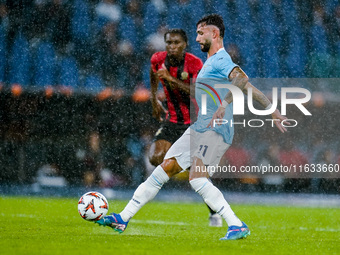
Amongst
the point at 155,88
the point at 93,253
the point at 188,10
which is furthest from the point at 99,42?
the point at 93,253

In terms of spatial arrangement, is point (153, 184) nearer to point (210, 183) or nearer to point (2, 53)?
point (210, 183)

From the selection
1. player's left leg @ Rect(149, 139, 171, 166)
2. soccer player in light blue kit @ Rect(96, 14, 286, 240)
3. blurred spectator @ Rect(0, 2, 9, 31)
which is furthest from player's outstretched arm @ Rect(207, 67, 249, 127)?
blurred spectator @ Rect(0, 2, 9, 31)

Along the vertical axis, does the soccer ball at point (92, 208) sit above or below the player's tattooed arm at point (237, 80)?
below

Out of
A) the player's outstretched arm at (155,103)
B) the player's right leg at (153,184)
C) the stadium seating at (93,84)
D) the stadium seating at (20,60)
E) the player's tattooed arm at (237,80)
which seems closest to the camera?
the player's tattooed arm at (237,80)

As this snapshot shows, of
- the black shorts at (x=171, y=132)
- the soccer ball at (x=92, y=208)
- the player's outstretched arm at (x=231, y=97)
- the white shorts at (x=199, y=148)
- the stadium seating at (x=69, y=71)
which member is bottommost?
the stadium seating at (x=69, y=71)

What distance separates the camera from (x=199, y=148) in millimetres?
4746

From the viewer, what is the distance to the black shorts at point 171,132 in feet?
21.8

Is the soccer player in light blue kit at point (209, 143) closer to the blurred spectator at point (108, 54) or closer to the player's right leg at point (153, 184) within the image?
the player's right leg at point (153, 184)

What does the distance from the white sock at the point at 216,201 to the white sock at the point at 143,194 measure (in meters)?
0.35

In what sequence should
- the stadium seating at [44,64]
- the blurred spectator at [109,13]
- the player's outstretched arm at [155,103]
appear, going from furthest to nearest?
the blurred spectator at [109,13], the stadium seating at [44,64], the player's outstretched arm at [155,103]

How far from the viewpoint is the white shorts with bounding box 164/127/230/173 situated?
15.5 ft

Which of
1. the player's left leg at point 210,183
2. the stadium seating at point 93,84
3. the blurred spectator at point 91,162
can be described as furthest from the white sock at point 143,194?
the stadium seating at point 93,84

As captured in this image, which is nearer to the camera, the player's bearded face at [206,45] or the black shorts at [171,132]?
the player's bearded face at [206,45]

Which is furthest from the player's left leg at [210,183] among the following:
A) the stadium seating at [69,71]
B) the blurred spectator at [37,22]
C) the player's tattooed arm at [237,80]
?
the blurred spectator at [37,22]
